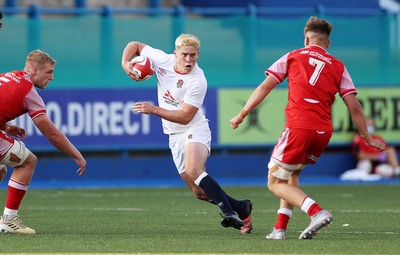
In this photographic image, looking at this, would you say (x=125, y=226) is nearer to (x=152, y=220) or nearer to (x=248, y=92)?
(x=152, y=220)

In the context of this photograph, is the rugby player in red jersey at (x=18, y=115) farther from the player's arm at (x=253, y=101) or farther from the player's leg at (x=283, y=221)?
the player's leg at (x=283, y=221)

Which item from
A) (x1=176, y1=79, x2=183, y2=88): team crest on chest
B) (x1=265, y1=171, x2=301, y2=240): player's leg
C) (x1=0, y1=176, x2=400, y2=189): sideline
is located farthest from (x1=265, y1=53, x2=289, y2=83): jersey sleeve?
(x1=0, y1=176, x2=400, y2=189): sideline

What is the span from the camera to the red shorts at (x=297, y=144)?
1042cm

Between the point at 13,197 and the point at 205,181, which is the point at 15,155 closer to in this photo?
the point at 13,197

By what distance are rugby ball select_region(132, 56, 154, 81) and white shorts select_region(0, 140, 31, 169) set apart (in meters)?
1.40

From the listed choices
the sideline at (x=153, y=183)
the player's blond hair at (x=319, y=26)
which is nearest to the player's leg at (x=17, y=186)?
the player's blond hair at (x=319, y=26)

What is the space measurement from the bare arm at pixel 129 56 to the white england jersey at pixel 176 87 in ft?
0.39

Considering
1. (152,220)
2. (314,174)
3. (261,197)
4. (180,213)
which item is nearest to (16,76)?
(152,220)

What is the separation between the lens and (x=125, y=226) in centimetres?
1216

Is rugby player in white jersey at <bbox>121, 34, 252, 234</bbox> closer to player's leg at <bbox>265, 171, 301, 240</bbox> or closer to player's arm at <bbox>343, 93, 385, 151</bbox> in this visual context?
player's leg at <bbox>265, 171, 301, 240</bbox>

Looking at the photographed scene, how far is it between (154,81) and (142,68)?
10140mm

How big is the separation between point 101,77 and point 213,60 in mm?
2216

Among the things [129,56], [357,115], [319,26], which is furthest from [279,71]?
[129,56]

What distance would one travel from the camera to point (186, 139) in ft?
38.7
